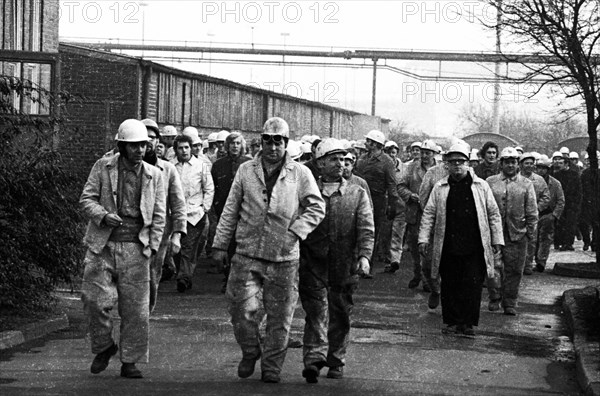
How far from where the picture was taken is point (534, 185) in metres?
22.0

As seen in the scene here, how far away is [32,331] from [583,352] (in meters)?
4.88

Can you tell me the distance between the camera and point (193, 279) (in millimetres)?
19031

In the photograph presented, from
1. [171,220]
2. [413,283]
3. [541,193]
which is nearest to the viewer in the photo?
[171,220]

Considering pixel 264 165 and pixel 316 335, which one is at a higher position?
pixel 264 165

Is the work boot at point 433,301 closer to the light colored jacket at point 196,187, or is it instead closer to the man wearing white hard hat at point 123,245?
the light colored jacket at point 196,187

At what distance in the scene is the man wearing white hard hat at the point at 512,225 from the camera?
1627cm

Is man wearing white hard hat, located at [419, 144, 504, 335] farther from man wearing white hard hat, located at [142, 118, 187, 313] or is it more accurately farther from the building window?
the building window

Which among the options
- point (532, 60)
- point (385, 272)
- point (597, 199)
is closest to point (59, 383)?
point (385, 272)

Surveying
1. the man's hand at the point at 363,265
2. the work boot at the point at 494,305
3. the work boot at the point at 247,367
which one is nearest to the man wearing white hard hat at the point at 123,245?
the work boot at the point at 247,367

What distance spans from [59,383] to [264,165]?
7.39ft

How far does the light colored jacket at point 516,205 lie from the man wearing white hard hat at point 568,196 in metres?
11.7

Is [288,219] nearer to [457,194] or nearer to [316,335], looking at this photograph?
[316,335]

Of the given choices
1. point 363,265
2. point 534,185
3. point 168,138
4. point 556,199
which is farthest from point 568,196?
point 363,265

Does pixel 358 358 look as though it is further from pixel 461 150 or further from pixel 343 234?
pixel 461 150
